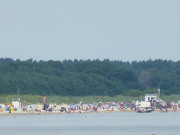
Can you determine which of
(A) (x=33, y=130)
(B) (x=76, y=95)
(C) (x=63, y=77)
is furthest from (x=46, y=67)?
(A) (x=33, y=130)

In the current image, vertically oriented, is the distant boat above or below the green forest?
below

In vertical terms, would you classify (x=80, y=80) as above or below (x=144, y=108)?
above

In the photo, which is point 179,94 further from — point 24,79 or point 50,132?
point 50,132

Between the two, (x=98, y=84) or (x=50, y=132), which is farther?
(x=98, y=84)

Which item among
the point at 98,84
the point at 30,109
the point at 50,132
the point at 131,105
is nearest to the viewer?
the point at 50,132

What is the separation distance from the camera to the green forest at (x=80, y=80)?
387 ft

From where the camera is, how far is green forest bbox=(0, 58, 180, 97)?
118 metres

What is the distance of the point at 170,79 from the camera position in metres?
140

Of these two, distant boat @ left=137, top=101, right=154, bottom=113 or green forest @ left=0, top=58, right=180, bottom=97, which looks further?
green forest @ left=0, top=58, right=180, bottom=97

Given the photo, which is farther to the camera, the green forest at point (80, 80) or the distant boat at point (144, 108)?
the green forest at point (80, 80)

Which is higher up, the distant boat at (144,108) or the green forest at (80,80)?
the green forest at (80,80)

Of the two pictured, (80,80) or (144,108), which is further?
(80,80)

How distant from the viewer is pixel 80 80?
12925cm

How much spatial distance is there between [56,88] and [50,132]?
59.7 m
